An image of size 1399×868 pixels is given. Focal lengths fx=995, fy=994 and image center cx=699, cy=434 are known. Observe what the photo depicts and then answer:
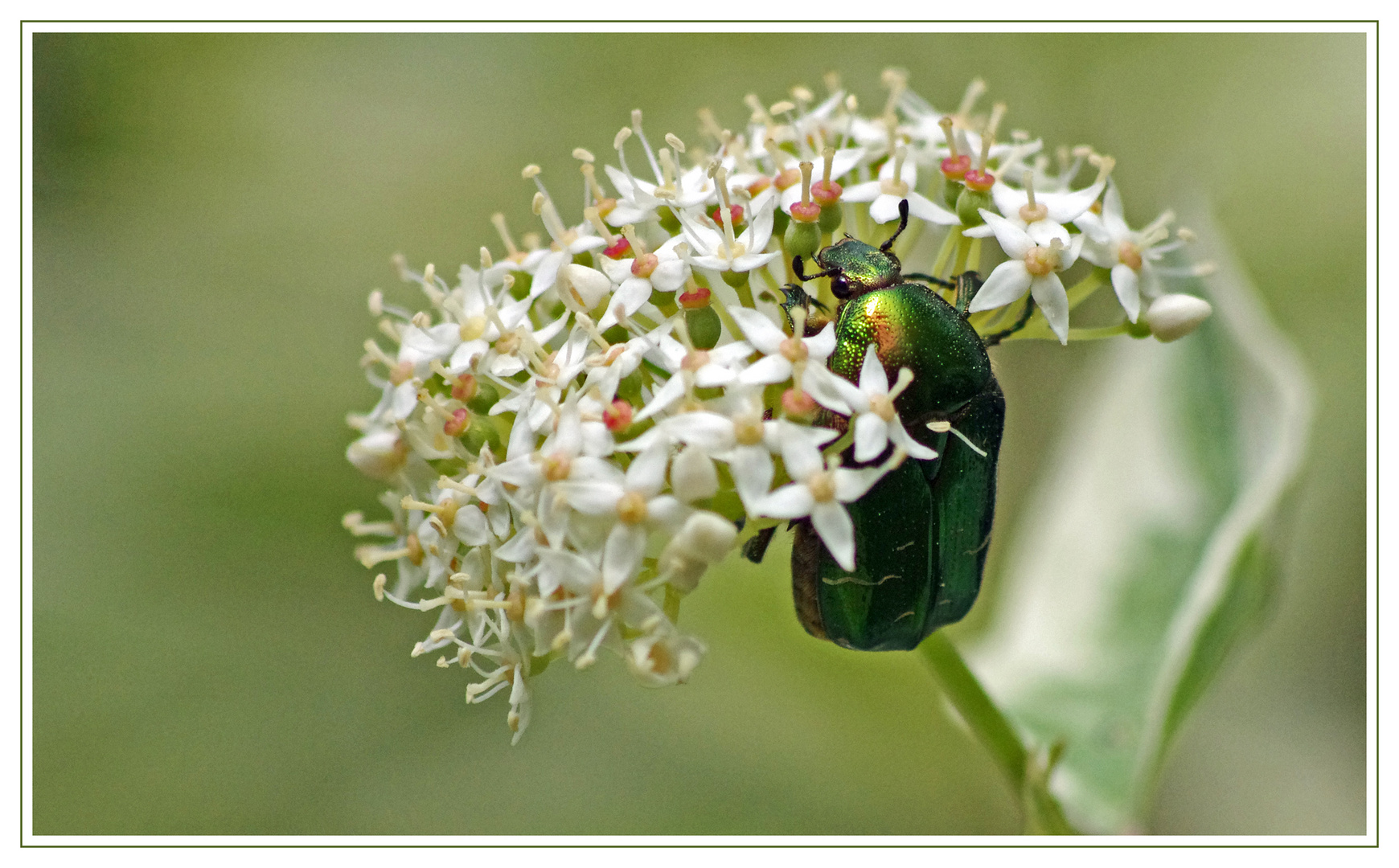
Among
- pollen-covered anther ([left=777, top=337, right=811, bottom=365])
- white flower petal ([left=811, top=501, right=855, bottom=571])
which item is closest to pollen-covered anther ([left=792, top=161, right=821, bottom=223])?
pollen-covered anther ([left=777, top=337, right=811, bottom=365])

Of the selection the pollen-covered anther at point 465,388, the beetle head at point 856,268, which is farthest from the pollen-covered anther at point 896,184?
the pollen-covered anther at point 465,388

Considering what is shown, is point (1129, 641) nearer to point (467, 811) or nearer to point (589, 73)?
point (467, 811)

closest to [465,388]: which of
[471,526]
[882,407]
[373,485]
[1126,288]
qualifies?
[471,526]

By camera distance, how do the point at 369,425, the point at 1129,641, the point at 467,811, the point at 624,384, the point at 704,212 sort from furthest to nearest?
1. the point at 467,811
2. the point at 1129,641
3. the point at 369,425
4. the point at 704,212
5. the point at 624,384

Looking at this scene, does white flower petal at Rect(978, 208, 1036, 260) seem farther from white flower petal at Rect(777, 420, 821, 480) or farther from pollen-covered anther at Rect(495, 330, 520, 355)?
pollen-covered anther at Rect(495, 330, 520, 355)

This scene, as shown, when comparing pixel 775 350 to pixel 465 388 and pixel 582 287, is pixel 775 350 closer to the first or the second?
pixel 582 287

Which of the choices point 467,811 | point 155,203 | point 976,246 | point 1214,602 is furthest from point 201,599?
point 1214,602
